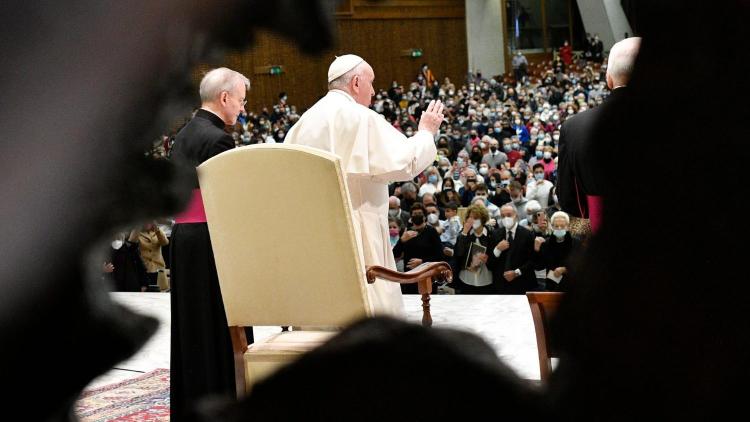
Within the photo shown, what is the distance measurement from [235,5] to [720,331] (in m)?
0.10

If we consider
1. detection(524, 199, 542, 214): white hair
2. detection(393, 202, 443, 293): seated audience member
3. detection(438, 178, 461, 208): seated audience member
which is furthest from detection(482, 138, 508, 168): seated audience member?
detection(393, 202, 443, 293): seated audience member

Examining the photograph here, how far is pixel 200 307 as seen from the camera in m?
3.33

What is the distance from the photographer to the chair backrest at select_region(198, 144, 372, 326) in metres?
2.74

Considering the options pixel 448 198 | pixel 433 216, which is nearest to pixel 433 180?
pixel 448 198

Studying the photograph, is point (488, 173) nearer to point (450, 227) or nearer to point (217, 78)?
point (450, 227)

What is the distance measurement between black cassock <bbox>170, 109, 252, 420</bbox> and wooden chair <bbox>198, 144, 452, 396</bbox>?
365 millimetres

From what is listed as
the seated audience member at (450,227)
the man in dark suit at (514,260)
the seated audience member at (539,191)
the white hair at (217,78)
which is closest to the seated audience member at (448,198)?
the seated audience member at (450,227)

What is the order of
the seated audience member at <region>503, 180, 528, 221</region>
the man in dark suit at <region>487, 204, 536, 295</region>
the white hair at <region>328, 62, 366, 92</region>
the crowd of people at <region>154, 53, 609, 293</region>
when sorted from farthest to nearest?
the seated audience member at <region>503, 180, 528, 221</region>
the man in dark suit at <region>487, 204, 536, 295</region>
the crowd of people at <region>154, 53, 609, 293</region>
the white hair at <region>328, 62, 366, 92</region>

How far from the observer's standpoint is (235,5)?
6.7 inches

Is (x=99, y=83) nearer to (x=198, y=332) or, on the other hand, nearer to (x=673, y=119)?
(x=673, y=119)

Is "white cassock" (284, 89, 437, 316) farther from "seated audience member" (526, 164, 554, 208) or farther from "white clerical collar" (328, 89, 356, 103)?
"seated audience member" (526, 164, 554, 208)

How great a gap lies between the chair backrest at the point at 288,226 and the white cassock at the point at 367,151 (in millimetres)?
1097

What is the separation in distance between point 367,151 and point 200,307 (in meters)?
1.11

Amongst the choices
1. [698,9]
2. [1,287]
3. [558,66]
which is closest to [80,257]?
[1,287]
